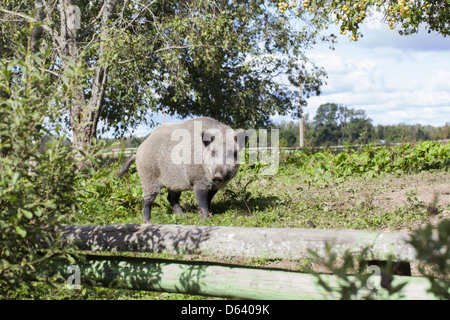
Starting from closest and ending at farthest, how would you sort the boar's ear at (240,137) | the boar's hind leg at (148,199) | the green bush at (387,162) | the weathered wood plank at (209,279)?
the weathered wood plank at (209,279) < the boar's ear at (240,137) < the boar's hind leg at (148,199) < the green bush at (387,162)

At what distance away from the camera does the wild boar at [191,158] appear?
6.71 metres

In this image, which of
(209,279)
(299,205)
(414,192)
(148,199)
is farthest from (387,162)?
(209,279)

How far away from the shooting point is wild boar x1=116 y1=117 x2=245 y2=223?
22.0ft

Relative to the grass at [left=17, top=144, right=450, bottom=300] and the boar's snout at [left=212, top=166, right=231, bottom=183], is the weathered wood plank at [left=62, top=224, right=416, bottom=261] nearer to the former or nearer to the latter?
the grass at [left=17, top=144, right=450, bottom=300]

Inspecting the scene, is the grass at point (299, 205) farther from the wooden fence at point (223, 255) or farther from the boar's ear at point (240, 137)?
the boar's ear at point (240, 137)

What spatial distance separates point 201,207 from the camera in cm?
693

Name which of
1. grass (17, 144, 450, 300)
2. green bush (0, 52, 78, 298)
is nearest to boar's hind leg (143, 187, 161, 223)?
grass (17, 144, 450, 300)

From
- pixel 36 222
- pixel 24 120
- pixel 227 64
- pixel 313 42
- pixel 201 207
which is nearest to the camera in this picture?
pixel 24 120

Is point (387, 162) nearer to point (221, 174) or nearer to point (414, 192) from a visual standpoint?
point (414, 192)

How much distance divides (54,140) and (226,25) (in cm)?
1056

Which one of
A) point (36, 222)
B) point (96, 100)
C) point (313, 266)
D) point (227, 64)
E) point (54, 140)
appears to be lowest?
point (313, 266)

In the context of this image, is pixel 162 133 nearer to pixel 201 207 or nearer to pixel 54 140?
pixel 201 207

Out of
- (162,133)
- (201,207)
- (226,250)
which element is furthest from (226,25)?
(226,250)

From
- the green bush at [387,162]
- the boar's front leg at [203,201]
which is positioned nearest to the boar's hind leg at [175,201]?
the boar's front leg at [203,201]
